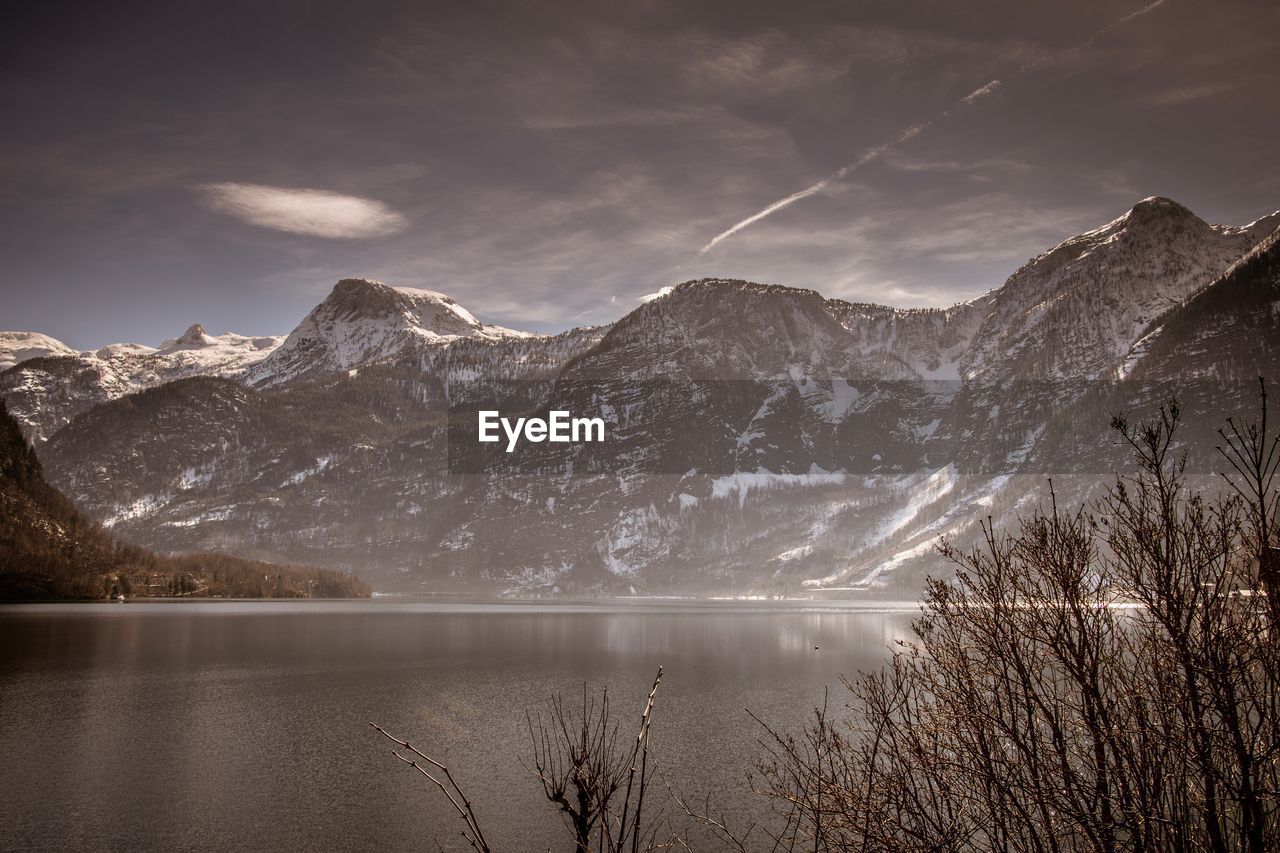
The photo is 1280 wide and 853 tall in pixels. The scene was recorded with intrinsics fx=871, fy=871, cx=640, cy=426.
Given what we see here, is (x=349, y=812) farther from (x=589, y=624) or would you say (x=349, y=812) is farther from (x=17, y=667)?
(x=589, y=624)

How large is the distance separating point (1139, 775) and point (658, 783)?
29502 mm

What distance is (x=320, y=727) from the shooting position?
56.2m

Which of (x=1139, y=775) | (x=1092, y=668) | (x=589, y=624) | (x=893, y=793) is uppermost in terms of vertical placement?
(x=1092, y=668)

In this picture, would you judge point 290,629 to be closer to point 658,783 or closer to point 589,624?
point 589,624

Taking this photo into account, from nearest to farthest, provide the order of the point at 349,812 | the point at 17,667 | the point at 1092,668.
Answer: the point at 1092,668
the point at 349,812
the point at 17,667

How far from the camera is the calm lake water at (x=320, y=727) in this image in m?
34.5

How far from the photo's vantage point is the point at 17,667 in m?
80.2

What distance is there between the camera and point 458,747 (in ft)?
163

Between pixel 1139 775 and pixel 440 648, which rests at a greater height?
pixel 1139 775

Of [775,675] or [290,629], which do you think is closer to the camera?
[775,675]

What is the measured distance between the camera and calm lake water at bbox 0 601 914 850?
34.5 metres

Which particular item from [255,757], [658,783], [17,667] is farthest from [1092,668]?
[17,667]

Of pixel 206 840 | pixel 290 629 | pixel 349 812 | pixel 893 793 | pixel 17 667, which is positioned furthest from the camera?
pixel 290 629

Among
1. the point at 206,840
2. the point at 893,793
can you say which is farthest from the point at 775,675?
the point at 893,793
